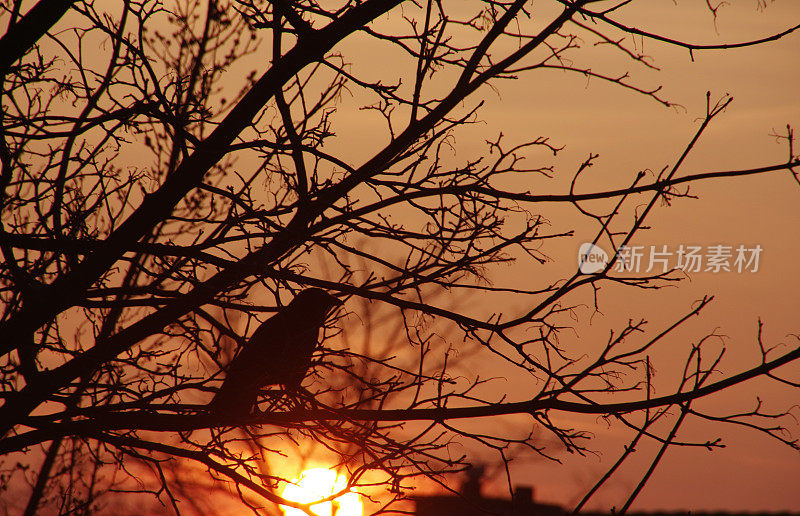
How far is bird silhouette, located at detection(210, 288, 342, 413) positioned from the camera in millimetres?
4344

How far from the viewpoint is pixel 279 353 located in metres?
4.57

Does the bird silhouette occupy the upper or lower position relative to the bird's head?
lower

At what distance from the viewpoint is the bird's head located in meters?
4.41

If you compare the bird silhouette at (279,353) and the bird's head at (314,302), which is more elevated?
the bird's head at (314,302)

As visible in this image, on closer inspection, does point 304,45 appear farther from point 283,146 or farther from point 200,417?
point 200,417

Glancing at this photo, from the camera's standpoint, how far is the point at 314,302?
14.7 ft

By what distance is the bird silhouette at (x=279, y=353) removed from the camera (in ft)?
14.3

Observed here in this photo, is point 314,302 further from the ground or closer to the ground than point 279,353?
further from the ground

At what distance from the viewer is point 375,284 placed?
4.21m

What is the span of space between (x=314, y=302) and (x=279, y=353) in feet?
1.32

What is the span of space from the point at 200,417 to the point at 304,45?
2.07 m

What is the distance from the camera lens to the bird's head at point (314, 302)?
4410mm

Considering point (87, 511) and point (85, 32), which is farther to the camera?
point (87, 511)

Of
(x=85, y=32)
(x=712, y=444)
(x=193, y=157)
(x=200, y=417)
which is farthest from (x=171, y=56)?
(x=712, y=444)
